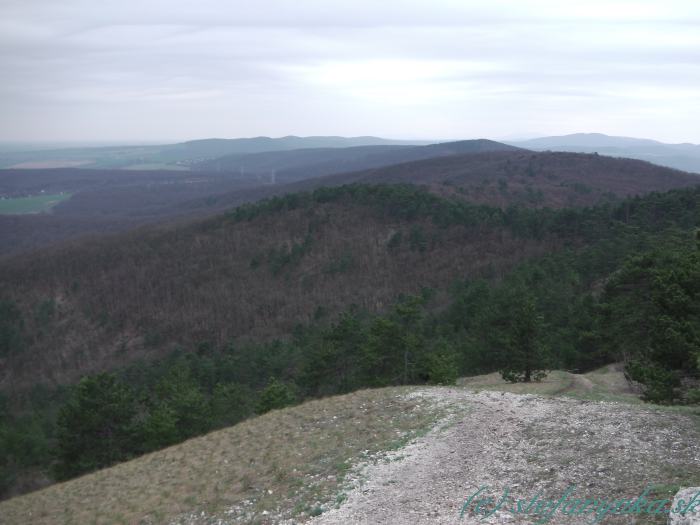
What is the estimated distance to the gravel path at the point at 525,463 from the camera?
10203 mm

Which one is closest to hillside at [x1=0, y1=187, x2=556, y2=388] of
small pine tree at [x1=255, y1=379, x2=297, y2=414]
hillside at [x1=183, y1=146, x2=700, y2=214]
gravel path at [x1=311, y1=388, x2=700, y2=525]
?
hillside at [x1=183, y1=146, x2=700, y2=214]

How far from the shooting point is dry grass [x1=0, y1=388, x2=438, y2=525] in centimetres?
1253

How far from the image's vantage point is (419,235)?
8662 cm

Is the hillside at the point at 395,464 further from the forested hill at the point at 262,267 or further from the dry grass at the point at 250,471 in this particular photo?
the forested hill at the point at 262,267

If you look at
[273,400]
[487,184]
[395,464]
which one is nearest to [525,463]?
[395,464]

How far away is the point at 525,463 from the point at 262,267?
83899mm

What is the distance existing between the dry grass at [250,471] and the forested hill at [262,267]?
146 ft

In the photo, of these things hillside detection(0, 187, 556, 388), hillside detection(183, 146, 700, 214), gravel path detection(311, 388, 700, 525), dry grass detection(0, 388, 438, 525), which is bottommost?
hillside detection(0, 187, 556, 388)

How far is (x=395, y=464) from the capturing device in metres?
12.8

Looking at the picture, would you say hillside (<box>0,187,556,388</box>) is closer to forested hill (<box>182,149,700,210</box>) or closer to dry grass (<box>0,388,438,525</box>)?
forested hill (<box>182,149,700,210</box>)

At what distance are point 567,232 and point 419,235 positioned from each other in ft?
80.3

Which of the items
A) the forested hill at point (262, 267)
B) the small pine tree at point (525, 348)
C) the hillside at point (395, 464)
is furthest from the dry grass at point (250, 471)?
the forested hill at point (262, 267)

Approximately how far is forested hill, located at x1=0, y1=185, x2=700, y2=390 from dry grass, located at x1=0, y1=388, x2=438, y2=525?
44.5 metres

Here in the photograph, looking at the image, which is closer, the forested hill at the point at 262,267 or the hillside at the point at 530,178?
the forested hill at the point at 262,267
